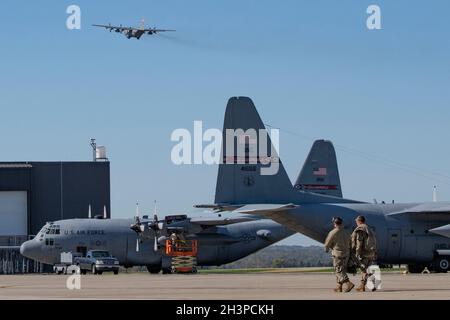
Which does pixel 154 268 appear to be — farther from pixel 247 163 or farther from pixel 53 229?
pixel 247 163

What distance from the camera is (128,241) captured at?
68.1m

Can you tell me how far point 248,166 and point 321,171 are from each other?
12035 mm

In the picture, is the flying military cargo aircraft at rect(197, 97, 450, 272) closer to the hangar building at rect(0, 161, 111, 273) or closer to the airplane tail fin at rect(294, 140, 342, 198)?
the airplane tail fin at rect(294, 140, 342, 198)

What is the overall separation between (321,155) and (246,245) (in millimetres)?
14306

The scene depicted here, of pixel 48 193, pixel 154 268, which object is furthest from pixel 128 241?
pixel 48 193

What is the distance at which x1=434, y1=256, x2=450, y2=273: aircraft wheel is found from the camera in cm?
5212

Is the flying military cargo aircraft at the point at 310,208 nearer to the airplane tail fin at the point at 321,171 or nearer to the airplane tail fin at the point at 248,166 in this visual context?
the airplane tail fin at the point at 248,166

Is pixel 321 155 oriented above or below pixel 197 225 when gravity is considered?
above

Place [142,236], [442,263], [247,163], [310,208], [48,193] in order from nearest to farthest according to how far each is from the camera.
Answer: [247,163], [310,208], [442,263], [142,236], [48,193]

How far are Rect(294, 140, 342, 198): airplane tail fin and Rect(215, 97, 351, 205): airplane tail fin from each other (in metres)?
8.92

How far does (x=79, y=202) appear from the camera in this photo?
95000 mm

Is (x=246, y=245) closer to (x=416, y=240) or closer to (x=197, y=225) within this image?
(x=197, y=225)

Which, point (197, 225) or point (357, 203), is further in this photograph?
point (197, 225)
